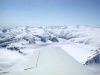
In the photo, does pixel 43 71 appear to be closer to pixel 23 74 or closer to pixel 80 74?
pixel 23 74

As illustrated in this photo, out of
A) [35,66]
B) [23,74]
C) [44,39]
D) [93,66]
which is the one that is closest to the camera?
[23,74]

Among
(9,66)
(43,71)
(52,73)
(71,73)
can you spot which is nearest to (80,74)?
(71,73)

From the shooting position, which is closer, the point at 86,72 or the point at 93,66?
the point at 86,72

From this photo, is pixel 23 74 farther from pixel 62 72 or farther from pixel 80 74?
pixel 80 74

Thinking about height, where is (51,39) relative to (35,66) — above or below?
below

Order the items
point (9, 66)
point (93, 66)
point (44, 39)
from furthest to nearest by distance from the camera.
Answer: point (44, 39) → point (93, 66) → point (9, 66)

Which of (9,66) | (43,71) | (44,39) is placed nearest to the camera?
(43,71)

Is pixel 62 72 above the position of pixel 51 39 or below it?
above

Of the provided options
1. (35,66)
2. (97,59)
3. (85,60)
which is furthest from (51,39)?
(35,66)

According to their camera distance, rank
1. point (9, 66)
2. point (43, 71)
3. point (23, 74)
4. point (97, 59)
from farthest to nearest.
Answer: point (97, 59), point (9, 66), point (43, 71), point (23, 74)
